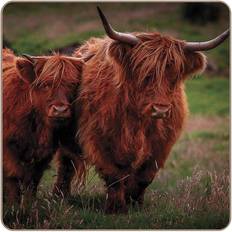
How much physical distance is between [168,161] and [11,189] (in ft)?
18.6

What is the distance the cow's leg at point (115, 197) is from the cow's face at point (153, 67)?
32.2 inches

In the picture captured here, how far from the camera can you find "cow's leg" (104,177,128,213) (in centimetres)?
629

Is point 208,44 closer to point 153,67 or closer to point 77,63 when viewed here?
point 153,67

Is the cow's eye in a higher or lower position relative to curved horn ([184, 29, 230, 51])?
lower

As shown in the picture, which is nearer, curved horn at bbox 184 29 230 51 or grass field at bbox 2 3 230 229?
grass field at bbox 2 3 230 229

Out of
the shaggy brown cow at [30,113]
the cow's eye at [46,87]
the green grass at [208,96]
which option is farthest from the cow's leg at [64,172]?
the green grass at [208,96]

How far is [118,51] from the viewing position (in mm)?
6145

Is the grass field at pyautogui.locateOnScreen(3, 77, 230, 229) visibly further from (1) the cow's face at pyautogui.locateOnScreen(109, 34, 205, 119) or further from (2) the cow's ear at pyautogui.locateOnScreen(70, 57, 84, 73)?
(2) the cow's ear at pyautogui.locateOnScreen(70, 57, 84, 73)

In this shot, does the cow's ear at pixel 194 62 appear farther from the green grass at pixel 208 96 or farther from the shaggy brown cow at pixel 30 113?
the green grass at pixel 208 96

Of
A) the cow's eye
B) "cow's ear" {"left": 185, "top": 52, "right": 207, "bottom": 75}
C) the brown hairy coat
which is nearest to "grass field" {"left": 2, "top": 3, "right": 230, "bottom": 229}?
the brown hairy coat

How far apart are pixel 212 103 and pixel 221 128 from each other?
325 centimetres

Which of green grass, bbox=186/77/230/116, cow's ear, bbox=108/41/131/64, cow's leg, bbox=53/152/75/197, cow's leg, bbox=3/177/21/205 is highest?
cow's ear, bbox=108/41/131/64

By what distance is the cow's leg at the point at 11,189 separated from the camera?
621 cm

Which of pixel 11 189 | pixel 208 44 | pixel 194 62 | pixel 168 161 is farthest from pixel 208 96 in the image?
pixel 11 189
